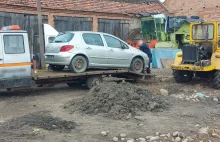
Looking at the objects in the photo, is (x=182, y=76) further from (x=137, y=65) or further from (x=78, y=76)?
(x=78, y=76)

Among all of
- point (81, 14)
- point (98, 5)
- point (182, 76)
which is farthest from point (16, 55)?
point (98, 5)

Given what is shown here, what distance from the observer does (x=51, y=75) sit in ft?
36.0

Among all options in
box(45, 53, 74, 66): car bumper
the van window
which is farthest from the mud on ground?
the van window

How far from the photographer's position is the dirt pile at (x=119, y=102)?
28.8 ft

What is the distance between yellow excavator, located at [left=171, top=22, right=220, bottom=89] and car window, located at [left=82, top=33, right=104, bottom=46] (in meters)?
3.25

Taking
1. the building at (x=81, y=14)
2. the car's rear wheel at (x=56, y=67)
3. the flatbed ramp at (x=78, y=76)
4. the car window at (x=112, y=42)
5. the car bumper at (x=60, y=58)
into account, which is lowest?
the flatbed ramp at (x=78, y=76)

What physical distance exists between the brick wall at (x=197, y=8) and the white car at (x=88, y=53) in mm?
14044

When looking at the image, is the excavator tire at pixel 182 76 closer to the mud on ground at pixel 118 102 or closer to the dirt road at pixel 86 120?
the dirt road at pixel 86 120

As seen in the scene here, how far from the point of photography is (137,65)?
1343 centimetres

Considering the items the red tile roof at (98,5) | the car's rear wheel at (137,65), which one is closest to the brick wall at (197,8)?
the red tile roof at (98,5)

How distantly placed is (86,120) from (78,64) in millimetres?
3833

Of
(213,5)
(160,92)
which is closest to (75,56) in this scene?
(160,92)

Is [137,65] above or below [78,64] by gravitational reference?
below

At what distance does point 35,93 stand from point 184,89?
17.3 ft
